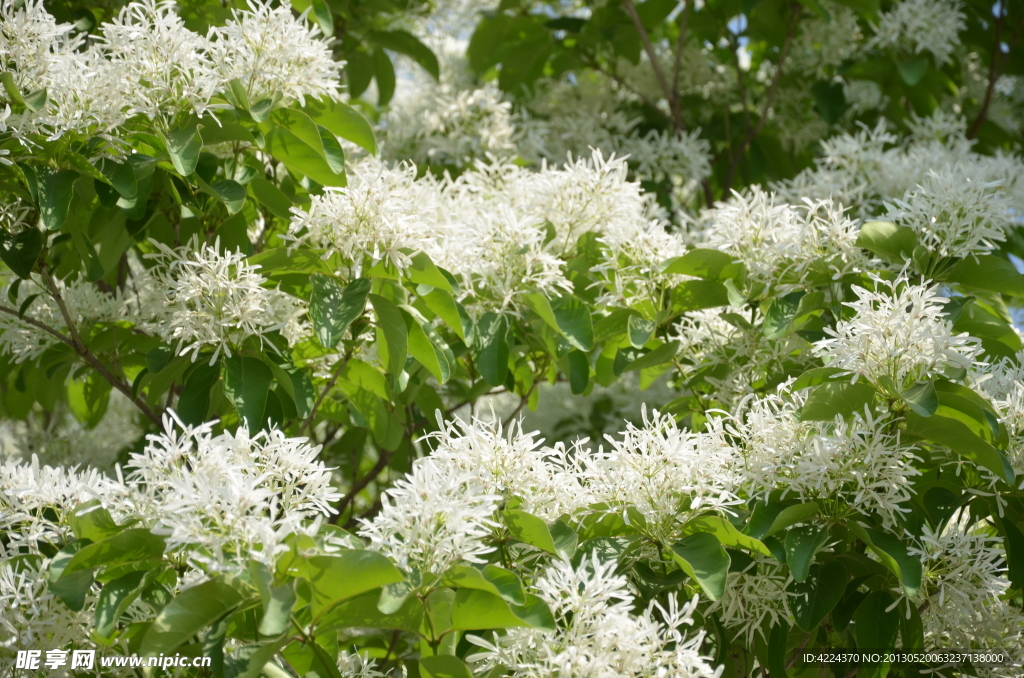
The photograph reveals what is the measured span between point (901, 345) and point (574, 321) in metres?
0.71

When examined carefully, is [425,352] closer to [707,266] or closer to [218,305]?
[218,305]

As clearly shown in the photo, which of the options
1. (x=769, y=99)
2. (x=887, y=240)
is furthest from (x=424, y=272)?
(x=769, y=99)

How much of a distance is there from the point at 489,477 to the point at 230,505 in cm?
41

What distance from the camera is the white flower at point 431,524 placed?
1.30m

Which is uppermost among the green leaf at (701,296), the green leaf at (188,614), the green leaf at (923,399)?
the green leaf at (923,399)

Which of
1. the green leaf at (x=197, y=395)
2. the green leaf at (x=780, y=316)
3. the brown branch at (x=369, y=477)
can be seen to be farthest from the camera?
the brown branch at (x=369, y=477)

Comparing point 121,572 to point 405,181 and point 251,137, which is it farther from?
point 405,181

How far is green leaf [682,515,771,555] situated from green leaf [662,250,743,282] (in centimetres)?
64

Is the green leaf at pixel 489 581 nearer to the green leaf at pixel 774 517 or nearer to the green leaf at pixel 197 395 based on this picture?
the green leaf at pixel 774 517

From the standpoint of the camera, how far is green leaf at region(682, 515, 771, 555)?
1453mm

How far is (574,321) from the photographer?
6.57 feet

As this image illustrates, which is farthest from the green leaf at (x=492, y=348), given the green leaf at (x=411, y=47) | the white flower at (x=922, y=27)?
the white flower at (x=922, y=27)

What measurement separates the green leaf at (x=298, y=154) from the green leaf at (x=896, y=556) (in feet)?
3.96

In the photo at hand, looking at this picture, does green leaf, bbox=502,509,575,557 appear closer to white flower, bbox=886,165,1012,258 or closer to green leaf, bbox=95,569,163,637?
green leaf, bbox=95,569,163,637
